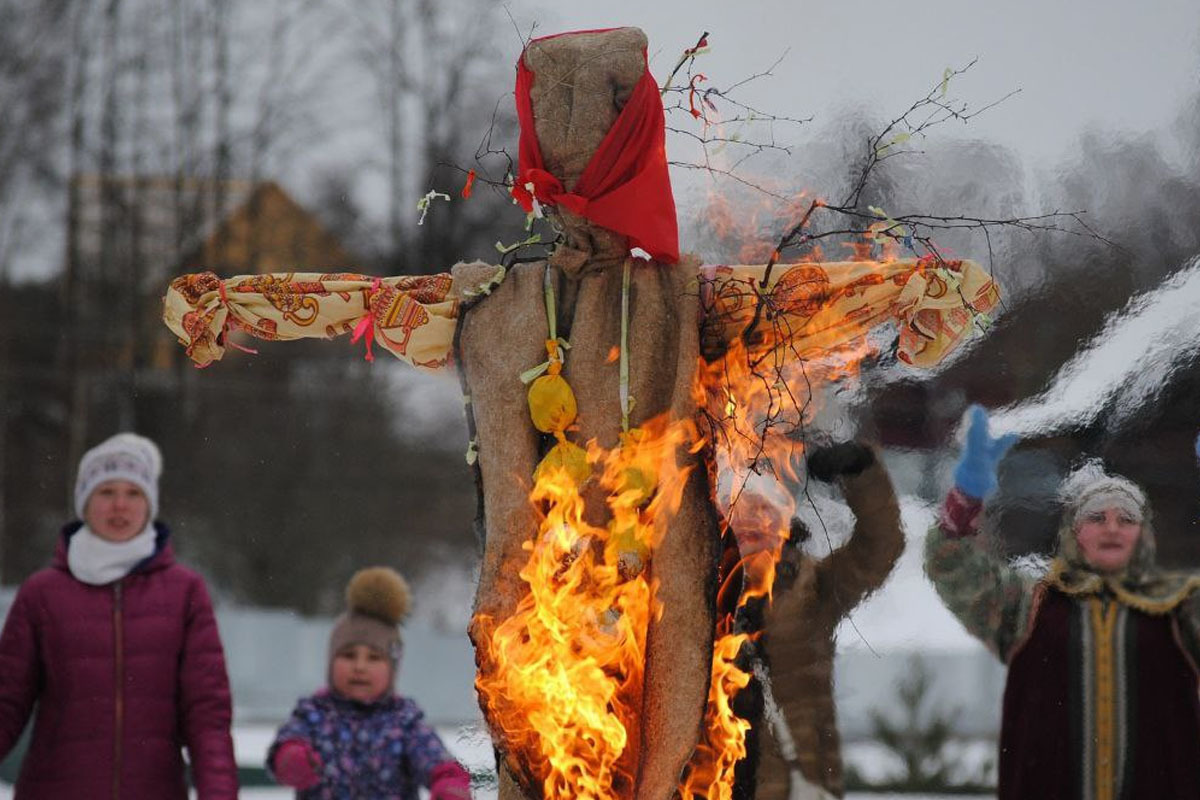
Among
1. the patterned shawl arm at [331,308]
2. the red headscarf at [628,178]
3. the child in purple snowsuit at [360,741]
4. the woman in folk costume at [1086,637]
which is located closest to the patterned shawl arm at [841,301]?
the red headscarf at [628,178]

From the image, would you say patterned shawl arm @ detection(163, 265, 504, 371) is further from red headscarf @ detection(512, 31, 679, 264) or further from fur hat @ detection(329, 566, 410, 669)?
fur hat @ detection(329, 566, 410, 669)

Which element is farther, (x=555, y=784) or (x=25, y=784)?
(x=25, y=784)

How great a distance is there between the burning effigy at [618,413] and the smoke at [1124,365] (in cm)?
64

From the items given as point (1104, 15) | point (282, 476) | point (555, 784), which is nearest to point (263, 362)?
point (282, 476)

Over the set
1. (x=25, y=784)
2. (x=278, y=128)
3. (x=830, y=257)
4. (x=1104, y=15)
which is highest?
(x=278, y=128)

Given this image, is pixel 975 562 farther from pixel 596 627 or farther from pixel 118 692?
pixel 118 692

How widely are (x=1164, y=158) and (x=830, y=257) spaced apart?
92 cm

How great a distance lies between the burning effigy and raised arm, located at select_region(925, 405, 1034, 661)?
52 centimetres

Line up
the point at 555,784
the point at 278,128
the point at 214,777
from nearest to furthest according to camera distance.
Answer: the point at 555,784 → the point at 214,777 → the point at 278,128

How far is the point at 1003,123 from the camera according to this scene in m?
3.06

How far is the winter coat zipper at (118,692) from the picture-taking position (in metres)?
2.86

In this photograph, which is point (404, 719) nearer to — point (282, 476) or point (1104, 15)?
point (1104, 15)

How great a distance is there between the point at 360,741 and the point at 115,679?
49 centimetres

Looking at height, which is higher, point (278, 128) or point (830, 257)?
point (278, 128)
